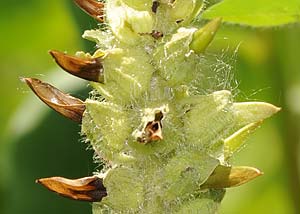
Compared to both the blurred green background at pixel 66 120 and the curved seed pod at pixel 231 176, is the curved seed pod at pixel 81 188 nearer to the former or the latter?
the curved seed pod at pixel 231 176

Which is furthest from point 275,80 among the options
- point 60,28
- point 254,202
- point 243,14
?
point 243,14

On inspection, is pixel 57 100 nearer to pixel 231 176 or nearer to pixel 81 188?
pixel 81 188

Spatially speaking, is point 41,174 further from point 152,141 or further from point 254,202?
point 152,141

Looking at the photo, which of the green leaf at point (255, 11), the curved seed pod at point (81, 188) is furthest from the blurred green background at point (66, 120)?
the curved seed pod at point (81, 188)

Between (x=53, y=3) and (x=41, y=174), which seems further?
(x=53, y=3)

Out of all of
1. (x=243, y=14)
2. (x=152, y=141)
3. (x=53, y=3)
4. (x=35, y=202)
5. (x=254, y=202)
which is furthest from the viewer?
(x=53, y=3)

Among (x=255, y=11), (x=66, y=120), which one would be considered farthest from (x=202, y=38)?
(x=66, y=120)

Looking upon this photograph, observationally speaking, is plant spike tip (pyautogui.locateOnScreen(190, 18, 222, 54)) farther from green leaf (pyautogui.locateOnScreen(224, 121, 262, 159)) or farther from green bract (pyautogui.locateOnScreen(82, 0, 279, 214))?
green leaf (pyautogui.locateOnScreen(224, 121, 262, 159))
